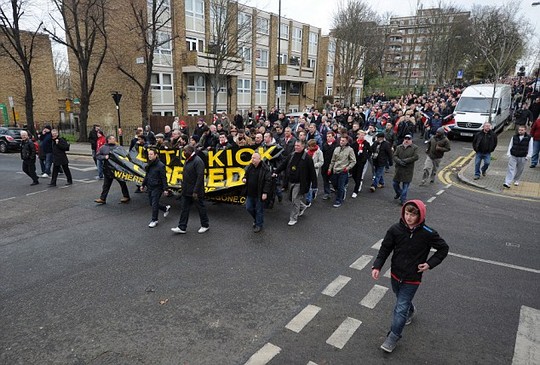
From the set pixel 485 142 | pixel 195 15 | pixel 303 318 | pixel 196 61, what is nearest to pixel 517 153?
pixel 485 142

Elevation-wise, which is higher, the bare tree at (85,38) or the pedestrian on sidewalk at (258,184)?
the bare tree at (85,38)

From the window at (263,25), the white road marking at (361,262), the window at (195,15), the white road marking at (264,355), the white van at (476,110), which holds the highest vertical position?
the window at (263,25)

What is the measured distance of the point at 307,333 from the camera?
4.14m

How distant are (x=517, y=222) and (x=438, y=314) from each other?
192 inches

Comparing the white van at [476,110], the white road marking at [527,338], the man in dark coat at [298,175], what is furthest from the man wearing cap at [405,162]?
the white van at [476,110]

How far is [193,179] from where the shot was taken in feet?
23.8

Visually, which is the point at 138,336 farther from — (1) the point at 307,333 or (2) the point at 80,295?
(1) the point at 307,333

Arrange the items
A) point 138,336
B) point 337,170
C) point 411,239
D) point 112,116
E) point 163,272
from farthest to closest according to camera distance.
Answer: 1. point 112,116
2. point 337,170
3. point 163,272
4. point 138,336
5. point 411,239

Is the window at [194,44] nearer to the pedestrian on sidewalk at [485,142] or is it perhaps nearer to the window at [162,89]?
the window at [162,89]

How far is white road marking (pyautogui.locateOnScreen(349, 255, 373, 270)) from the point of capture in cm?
577

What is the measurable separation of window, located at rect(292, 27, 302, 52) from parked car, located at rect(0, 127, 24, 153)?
33.0 m

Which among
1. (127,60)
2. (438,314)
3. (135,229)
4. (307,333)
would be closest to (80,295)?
(135,229)

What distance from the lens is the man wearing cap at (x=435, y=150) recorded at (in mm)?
10602

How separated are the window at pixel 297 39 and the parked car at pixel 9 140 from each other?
32980 millimetres
